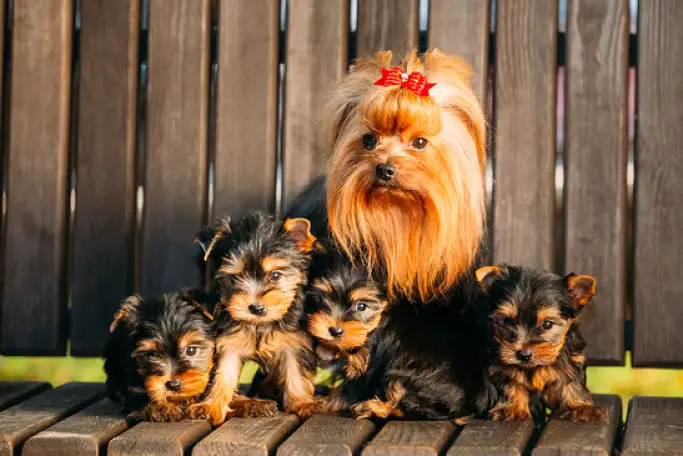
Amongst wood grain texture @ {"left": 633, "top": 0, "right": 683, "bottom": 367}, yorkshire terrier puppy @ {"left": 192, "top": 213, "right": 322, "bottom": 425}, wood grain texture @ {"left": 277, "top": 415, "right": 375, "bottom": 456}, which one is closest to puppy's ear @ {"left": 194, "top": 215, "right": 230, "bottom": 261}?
yorkshire terrier puppy @ {"left": 192, "top": 213, "right": 322, "bottom": 425}

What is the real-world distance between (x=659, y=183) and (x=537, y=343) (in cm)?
109

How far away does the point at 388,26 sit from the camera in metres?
4.68

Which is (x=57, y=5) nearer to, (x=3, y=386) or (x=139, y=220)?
(x=139, y=220)

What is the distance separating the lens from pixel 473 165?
4027 mm

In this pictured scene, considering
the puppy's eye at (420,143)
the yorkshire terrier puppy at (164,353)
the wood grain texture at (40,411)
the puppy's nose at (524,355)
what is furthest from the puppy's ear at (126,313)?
the puppy's nose at (524,355)

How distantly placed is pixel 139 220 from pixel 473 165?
60.0 inches

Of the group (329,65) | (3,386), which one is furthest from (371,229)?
(3,386)

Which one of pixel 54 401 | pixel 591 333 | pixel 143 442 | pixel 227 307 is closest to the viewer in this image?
pixel 143 442

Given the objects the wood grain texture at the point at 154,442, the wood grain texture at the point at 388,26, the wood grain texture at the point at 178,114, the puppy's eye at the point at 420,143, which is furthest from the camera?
the wood grain texture at the point at 178,114

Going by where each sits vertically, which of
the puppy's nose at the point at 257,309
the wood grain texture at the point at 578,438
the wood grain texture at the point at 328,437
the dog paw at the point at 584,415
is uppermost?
the puppy's nose at the point at 257,309

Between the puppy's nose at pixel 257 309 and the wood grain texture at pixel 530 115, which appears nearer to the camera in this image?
the puppy's nose at pixel 257 309

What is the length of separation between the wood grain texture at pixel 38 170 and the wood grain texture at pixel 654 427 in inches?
91.2

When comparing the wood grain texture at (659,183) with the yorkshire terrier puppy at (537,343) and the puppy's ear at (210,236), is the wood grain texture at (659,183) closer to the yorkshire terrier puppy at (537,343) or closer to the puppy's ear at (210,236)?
the yorkshire terrier puppy at (537,343)

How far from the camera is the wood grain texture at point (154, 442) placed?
3.57 metres
